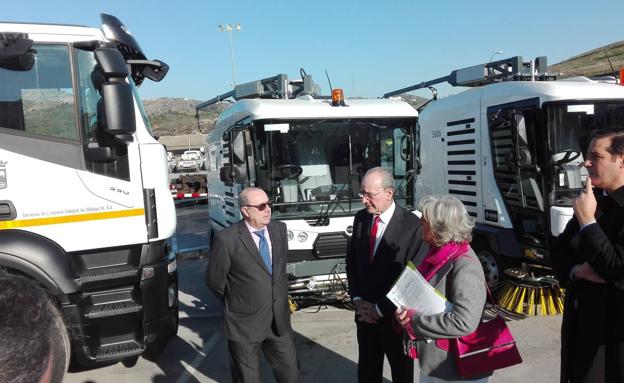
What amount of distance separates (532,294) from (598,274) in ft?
12.9

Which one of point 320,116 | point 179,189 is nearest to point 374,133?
point 320,116

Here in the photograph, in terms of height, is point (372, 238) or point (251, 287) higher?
point (372, 238)

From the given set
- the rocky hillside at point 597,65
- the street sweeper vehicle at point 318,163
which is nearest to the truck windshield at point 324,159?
the street sweeper vehicle at point 318,163

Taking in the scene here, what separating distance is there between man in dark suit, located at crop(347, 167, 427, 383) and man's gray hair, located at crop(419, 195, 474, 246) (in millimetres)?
667

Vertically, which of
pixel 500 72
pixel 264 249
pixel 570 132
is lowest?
pixel 264 249

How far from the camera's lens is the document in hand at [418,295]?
234 cm

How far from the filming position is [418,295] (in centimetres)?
240

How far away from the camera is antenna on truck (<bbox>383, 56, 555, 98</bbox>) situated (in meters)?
6.98

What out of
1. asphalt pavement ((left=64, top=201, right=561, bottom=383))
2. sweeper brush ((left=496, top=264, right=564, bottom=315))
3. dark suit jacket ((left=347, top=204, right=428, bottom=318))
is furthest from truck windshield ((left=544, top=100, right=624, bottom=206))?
dark suit jacket ((left=347, top=204, right=428, bottom=318))

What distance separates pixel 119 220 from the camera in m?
3.77

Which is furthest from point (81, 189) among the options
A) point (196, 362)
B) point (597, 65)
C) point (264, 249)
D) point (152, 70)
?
point (597, 65)

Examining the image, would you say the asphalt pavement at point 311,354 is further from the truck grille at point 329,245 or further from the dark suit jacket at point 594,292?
the dark suit jacket at point 594,292

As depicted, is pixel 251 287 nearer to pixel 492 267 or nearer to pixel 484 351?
pixel 484 351

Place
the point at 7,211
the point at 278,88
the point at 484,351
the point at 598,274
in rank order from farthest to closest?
the point at 278,88, the point at 7,211, the point at 484,351, the point at 598,274
